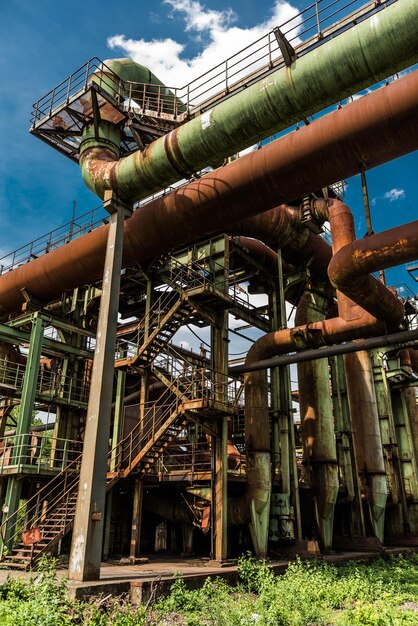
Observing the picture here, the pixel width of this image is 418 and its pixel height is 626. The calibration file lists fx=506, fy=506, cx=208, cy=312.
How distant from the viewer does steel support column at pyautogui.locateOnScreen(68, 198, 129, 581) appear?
30.0 ft

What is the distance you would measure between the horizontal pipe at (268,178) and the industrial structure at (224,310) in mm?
39

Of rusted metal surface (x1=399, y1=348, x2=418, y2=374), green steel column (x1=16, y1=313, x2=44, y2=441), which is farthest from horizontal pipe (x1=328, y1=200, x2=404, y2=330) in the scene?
rusted metal surface (x1=399, y1=348, x2=418, y2=374)

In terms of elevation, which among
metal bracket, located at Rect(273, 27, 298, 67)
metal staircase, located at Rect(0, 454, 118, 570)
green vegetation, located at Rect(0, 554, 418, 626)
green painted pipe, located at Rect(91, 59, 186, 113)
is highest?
green painted pipe, located at Rect(91, 59, 186, 113)

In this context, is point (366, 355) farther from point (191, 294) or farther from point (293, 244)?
point (191, 294)

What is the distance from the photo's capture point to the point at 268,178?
1124 cm

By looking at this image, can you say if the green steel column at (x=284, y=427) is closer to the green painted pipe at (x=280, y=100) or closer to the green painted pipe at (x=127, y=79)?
the green painted pipe at (x=280, y=100)

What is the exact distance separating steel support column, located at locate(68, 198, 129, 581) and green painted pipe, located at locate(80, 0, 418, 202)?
86.4 inches

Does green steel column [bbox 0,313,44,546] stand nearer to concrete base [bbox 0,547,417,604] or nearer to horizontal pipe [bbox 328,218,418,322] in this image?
concrete base [bbox 0,547,417,604]

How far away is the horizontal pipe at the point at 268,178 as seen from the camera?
969 centimetres

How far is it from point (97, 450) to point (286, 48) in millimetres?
8668

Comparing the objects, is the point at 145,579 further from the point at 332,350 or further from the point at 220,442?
the point at 332,350

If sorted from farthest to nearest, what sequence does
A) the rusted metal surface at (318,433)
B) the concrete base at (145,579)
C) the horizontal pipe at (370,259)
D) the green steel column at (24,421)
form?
the rusted metal surface at (318,433) → the green steel column at (24,421) → the horizontal pipe at (370,259) → the concrete base at (145,579)

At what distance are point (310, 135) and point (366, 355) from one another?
40.6 feet

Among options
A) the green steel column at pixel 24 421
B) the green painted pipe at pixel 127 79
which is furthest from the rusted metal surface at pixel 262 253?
the green steel column at pixel 24 421
